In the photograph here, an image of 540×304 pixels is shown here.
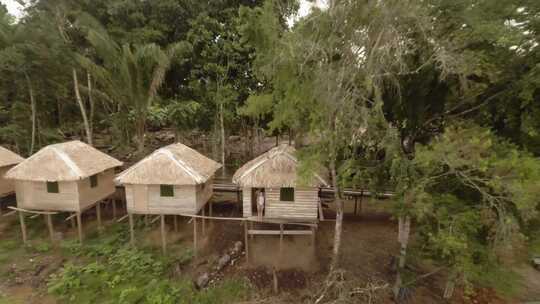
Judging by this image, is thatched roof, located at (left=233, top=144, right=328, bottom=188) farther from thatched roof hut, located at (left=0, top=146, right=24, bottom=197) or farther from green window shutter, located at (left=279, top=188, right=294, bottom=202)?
thatched roof hut, located at (left=0, top=146, right=24, bottom=197)

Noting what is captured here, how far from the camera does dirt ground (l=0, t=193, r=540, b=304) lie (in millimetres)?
9445

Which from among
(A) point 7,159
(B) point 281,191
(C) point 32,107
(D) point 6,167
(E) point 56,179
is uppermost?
(C) point 32,107

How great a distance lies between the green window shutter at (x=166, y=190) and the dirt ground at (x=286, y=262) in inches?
107

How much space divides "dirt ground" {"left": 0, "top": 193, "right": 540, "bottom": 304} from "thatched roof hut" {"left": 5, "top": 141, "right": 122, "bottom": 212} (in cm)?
219

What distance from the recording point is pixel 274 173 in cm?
1056

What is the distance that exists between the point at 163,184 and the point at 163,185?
1.01 ft

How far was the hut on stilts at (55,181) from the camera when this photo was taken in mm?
11445

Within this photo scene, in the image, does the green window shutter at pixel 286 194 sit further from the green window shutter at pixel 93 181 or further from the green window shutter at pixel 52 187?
the green window shutter at pixel 52 187

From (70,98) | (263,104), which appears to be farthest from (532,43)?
(70,98)

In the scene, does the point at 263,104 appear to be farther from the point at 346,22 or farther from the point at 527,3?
the point at 527,3

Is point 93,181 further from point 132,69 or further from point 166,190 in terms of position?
point 132,69

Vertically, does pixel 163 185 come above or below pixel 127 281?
above

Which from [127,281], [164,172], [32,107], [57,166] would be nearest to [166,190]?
[164,172]

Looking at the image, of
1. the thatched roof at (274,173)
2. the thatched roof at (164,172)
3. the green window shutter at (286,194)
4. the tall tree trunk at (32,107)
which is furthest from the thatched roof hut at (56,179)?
the green window shutter at (286,194)
